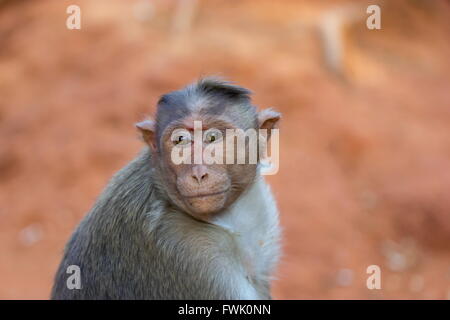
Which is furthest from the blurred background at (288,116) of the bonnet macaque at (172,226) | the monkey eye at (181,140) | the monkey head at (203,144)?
the monkey eye at (181,140)

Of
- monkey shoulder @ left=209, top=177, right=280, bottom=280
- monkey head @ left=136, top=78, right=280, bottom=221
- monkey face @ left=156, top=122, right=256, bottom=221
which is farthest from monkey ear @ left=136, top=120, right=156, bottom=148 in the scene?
monkey shoulder @ left=209, top=177, right=280, bottom=280

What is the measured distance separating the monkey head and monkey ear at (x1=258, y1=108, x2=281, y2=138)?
0.05ft

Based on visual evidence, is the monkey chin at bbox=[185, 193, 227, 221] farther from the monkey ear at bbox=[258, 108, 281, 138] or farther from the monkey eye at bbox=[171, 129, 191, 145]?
the monkey ear at bbox=[258, 108, 281, 138]

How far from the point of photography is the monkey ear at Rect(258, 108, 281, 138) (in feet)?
14.9

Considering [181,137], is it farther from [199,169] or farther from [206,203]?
[206,203]

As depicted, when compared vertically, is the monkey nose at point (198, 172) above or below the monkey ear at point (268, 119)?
below

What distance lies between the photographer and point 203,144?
4078mm

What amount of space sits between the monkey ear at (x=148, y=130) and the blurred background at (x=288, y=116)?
4359 millimetres

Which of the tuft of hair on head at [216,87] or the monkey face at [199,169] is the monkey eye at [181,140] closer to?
the monkey face at [199,169]

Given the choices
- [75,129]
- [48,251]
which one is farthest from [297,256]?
[75,129]

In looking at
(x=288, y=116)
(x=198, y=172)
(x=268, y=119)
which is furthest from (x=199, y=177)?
(x=288, y=116)

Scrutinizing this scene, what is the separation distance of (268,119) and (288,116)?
624 cm

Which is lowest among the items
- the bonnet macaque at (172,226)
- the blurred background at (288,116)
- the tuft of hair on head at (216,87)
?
the bonnet macaque at (172,226)

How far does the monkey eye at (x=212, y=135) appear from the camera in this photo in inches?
163
